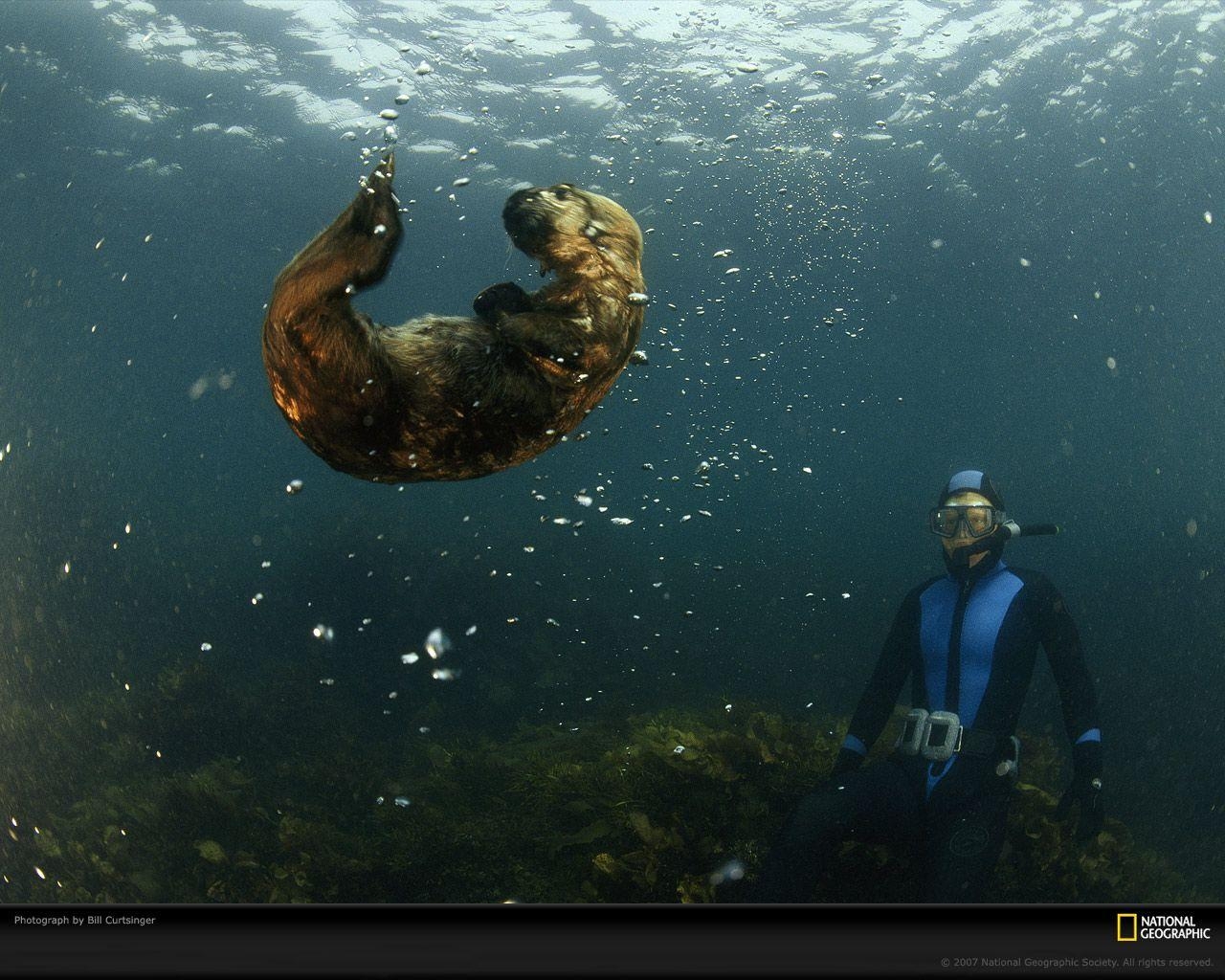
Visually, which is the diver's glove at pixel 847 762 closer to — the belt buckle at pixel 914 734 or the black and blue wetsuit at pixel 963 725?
the black and blue wetsuit at pixel 963 725

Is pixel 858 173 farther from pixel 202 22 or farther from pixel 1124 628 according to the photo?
pixel 1124 628

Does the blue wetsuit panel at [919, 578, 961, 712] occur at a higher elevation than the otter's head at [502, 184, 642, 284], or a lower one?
lower

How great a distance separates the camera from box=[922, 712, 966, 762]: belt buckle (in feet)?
18.2

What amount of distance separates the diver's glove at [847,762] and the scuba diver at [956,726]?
13 millimetres

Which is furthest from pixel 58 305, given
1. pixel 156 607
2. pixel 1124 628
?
pixel 1124 628

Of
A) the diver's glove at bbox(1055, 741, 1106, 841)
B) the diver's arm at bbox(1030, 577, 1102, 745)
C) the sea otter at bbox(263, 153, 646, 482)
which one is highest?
the sea otter at bbox(263, 153, 646, 482)

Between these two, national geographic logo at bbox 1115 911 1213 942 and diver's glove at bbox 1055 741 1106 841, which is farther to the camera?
diver's glove at bbox 1055 741 1106 841

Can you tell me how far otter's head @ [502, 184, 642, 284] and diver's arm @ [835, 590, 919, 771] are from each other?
15.4ft

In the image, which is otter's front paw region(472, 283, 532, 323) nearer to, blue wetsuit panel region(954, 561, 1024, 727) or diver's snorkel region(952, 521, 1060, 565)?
blue wetsuit panel region(954, 561, 1024, 727)

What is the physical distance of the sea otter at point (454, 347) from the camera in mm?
2174

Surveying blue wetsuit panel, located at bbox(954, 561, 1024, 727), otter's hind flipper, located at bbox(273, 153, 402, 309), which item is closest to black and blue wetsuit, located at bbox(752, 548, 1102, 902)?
blue wetsuit panel, located at bbox(954, 561, 1024, 727)

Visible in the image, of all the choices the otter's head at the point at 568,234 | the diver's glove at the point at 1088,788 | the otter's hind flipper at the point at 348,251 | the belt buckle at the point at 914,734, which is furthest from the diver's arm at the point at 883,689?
the otter's hind flipper at the point at 348,251

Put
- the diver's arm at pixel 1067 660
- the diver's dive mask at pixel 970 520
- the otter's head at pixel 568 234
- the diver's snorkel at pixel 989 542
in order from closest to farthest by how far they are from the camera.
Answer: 1. the otter's head at pixel 568 234
2. the diver's arm at pixel 1067 660
3. the diver's snorkel at pixel 989 542
4. the diver's dive mask at pixel 970 520

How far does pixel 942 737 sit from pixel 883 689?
26.9 inches
